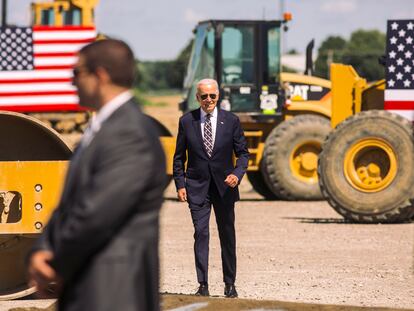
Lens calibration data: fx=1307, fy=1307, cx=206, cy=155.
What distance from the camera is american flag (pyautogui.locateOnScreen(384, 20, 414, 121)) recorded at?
17844 mm

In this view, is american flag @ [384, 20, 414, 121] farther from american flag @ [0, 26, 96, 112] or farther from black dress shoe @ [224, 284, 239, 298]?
american flag @ [0, 26, 96, 112]

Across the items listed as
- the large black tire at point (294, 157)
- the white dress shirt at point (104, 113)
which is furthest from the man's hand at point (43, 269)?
the large black tire at point (294, 157)

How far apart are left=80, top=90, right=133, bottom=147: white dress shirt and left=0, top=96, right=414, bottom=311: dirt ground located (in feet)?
13.4

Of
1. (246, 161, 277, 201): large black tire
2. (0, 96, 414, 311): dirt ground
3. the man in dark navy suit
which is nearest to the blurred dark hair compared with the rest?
(0, 96, 414, 311): dirt ground

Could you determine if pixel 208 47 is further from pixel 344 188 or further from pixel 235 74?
pixel 344 188

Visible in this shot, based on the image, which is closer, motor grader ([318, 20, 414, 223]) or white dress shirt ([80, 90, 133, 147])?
white dress shirt ([80, 90, 133, 147])

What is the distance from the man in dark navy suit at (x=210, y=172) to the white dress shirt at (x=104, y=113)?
5062 mm

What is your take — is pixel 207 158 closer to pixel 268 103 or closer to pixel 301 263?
pixel 301 263

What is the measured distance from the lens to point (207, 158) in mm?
9906

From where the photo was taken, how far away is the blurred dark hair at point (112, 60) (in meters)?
4.69

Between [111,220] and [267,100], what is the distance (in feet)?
55.5

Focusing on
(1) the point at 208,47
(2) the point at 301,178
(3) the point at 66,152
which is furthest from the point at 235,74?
(3) the point at 66,152

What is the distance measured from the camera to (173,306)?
8.82m

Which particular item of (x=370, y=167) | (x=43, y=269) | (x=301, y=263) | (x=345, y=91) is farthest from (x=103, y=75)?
Result: (x=345, y=91)
